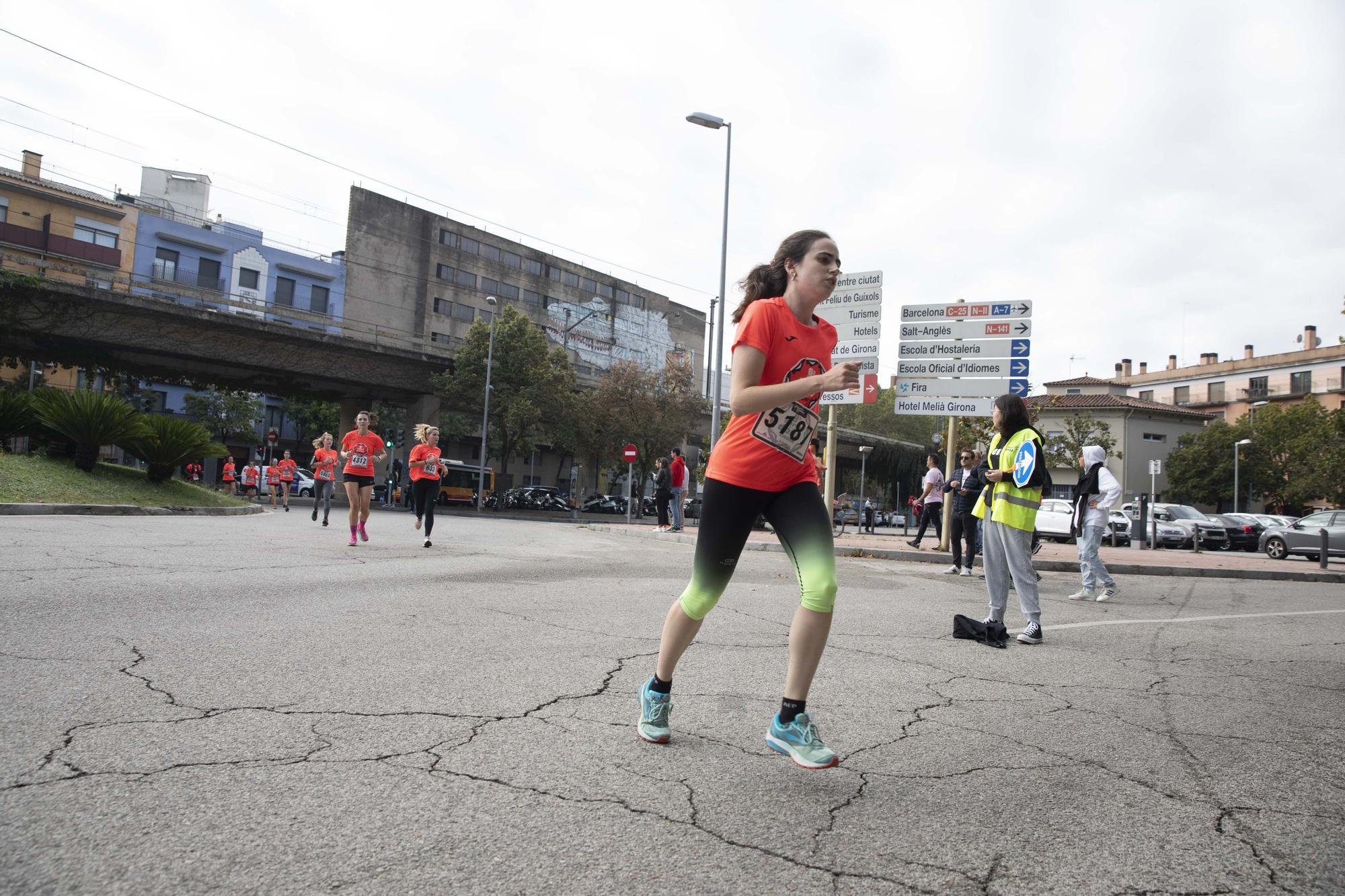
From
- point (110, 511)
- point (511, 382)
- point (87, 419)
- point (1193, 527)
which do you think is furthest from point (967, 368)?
point (511, 382)

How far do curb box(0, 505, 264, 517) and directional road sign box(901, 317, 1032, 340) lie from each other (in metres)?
14.5

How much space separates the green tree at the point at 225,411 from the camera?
53.6m

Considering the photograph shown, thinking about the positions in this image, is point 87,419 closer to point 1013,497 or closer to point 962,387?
point 962,387

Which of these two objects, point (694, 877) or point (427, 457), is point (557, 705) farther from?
point (427, 457)

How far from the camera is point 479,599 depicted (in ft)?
22.1

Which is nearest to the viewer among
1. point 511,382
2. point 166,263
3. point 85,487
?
point 85,487

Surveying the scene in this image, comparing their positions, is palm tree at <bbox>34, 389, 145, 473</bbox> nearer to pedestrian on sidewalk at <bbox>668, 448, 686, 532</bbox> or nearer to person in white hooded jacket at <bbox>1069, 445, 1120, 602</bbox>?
pedestrian on sidewalk at <bbox>668, 448, 686, 532</bbox>

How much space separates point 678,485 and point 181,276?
4335 centimetres

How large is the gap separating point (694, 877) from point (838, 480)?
58.6m

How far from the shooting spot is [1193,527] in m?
28.7

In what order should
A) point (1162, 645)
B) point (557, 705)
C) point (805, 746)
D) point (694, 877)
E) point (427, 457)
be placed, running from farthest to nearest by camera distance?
point (427, 457) → point (1162, 645) → point (557, 705) → point (805, 746) → point (694, 877)

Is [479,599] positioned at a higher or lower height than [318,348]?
lower

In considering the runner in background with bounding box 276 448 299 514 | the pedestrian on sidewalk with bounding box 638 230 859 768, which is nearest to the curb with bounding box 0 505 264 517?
the runner in background with bounding box 276 448 299 514

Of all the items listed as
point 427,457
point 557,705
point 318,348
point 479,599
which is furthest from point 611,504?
point 557,705
